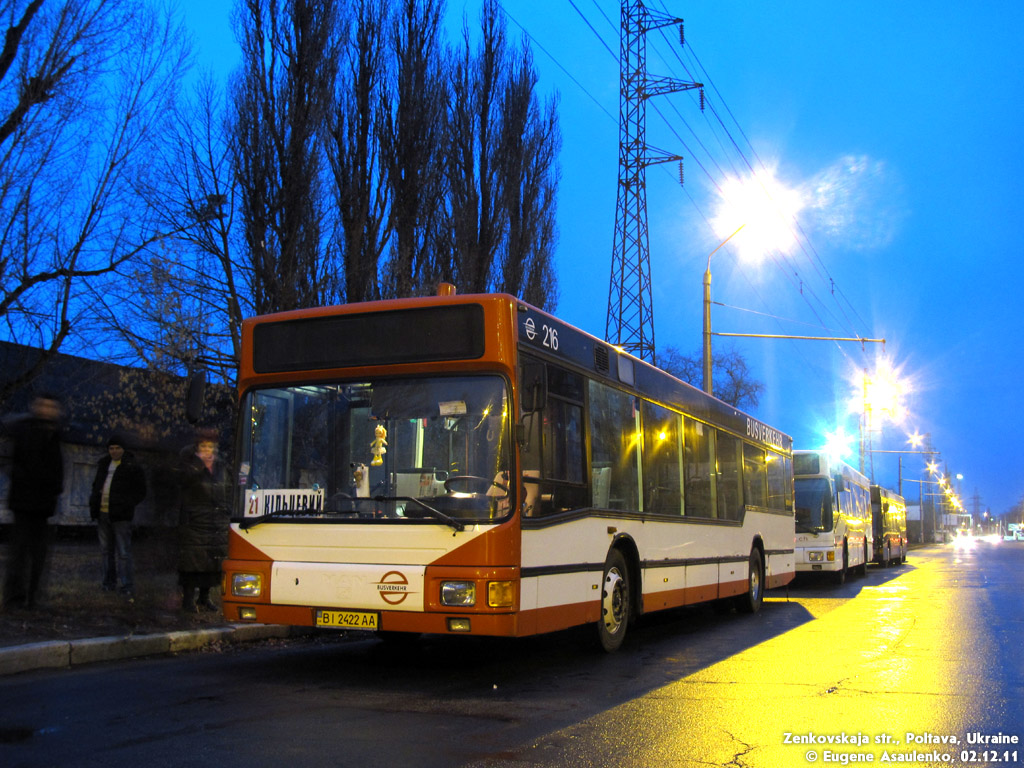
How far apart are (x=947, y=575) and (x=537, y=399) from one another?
21.8 meters

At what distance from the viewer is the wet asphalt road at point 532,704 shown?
17.3 feet

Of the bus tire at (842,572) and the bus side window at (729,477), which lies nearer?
the bus side window at (729,477)

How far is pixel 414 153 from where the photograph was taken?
2377 cm

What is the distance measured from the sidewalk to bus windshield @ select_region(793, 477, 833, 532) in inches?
577

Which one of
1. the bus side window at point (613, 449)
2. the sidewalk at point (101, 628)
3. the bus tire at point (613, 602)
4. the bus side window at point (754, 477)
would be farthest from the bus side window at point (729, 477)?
the sidewalk at point (101, 628)

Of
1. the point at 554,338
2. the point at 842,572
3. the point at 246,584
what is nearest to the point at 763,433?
the point at 842,572

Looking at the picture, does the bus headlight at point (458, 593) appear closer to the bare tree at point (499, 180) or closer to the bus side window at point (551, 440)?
the bus side window at point (551, 440)

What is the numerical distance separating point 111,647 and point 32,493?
5.17ft

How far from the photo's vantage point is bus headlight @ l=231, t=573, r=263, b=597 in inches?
307

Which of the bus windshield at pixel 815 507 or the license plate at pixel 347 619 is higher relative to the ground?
the bus windshield at pixel 815 507

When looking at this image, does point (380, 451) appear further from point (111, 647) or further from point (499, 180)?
point (499, 180)

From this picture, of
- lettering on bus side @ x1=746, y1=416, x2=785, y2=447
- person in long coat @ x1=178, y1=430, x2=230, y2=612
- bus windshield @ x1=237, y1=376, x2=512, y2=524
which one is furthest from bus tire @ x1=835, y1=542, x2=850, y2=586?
bus windshield @ x1=237, y1=376, x2=512, y2=524

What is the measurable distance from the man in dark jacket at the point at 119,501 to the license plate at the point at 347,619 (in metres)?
3.79

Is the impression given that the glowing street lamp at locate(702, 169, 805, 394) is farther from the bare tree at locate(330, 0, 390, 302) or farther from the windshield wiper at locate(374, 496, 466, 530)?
the windshield wiper at locate(374, 496, 466, 530)
